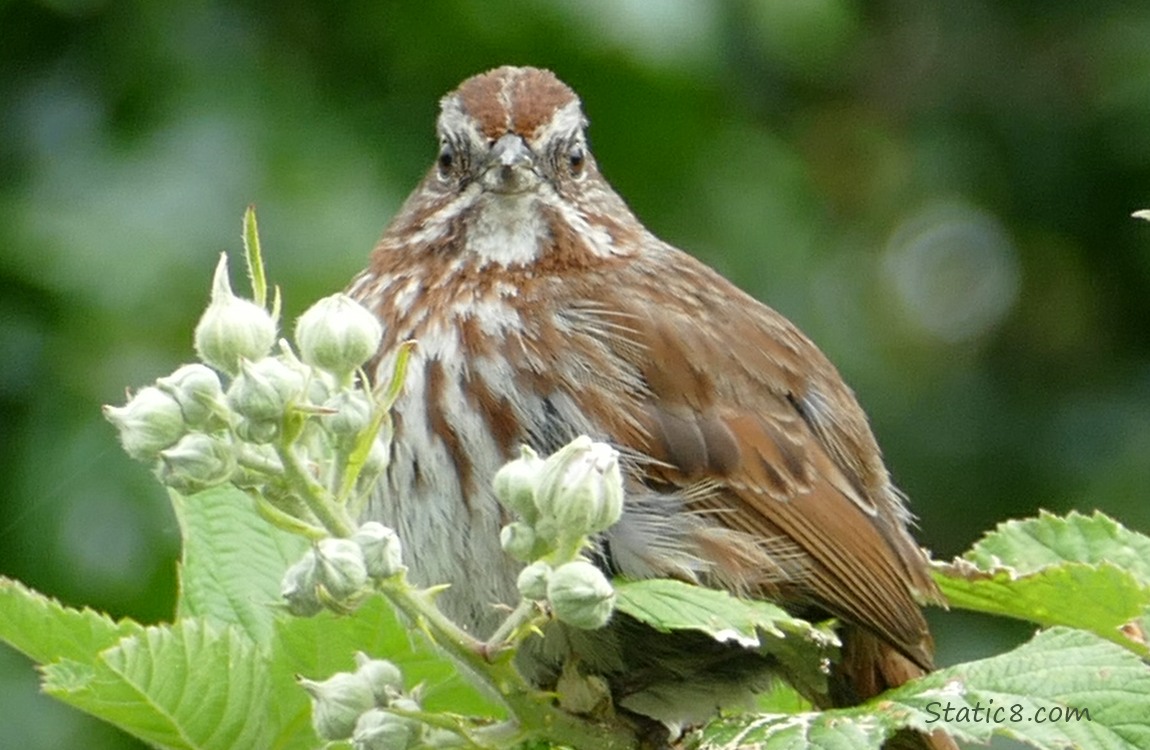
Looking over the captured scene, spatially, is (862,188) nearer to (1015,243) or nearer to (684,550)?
(1015,243)

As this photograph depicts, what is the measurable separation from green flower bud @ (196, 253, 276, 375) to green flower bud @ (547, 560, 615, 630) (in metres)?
0.36

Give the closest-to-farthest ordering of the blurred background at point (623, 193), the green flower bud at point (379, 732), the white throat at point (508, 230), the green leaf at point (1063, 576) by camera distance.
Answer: the green flower bud at point (379, 732), the green leaf at point (1063, 576), the white throat at point (508, 230), the blurred background at point (623, 193)

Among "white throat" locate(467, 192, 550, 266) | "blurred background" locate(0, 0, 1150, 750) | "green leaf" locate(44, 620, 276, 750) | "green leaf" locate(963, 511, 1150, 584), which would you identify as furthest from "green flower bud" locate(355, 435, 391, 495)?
"blurred background" locate(0, 0, 1150, 750)

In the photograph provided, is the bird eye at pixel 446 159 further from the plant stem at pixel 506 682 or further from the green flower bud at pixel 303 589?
the green flower bud at pixel 303 589

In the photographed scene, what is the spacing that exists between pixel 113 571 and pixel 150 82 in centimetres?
130

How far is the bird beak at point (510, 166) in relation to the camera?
3533 mm

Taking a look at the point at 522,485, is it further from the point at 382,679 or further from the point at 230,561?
the point at 230,561

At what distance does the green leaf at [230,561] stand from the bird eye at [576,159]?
3.94ft

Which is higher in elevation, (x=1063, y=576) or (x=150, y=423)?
(x=1063, y=576)

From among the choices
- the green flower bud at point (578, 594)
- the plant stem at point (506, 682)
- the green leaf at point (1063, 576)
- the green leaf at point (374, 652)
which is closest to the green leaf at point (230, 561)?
the green leaf at point (374, 652)

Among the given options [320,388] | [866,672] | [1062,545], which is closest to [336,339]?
[320,388]

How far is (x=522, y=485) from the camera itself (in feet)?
6.67

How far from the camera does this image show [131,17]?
5.12 meters

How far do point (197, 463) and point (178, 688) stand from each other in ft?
1.53
